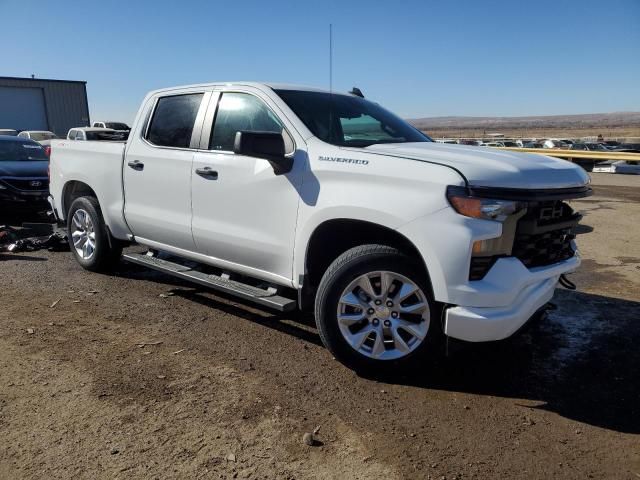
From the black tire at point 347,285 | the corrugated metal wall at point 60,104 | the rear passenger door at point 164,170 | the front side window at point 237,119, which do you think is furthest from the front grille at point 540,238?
the corrugated metal wall at point 60,104

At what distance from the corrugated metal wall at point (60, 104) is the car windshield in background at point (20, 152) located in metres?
29.9

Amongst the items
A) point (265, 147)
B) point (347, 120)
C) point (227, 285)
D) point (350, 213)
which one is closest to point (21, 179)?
point (227, 285)

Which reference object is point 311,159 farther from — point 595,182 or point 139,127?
point 595,182

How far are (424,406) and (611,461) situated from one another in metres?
0.99

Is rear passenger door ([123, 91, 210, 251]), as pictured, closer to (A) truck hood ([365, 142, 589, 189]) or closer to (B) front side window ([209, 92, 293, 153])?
(B) front side window ([209, 92, 293, 153])

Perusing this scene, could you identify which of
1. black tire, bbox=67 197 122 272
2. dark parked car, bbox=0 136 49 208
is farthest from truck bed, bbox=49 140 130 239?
dark parked car, bbox=0 136 49 208

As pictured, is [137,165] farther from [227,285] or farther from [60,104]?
[60,104]

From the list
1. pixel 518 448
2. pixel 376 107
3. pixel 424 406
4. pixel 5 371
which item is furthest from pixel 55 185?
pixel 518 448

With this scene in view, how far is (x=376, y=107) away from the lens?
5.03 m

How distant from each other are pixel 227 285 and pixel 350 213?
1333 mm

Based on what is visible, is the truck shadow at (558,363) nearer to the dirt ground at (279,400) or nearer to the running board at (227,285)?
the dirt ground at (279,400)

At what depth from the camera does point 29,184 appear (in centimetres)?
936

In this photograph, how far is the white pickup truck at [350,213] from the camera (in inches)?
124

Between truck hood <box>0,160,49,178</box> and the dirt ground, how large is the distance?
5.17m
